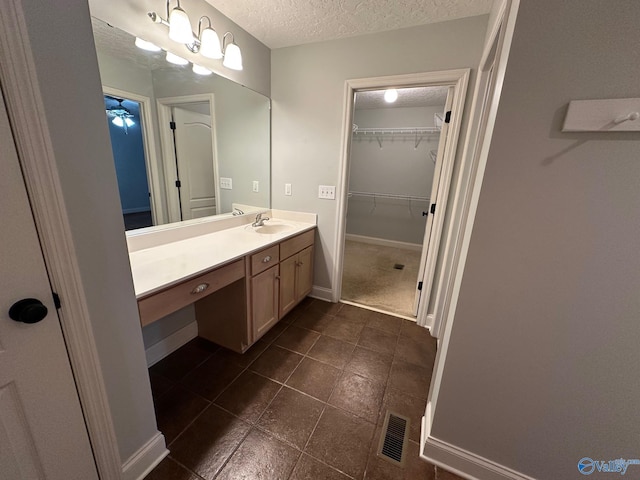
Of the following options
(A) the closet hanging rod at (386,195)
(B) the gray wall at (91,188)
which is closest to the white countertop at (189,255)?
(B) the gray wall at (91,188)

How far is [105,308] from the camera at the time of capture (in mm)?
860

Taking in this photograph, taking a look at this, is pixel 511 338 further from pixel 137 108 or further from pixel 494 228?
pixel 137 108

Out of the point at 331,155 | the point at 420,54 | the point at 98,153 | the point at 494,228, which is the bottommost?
the point at 494,228

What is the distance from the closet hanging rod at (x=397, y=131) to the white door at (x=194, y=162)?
299cm

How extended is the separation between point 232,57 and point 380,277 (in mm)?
2785

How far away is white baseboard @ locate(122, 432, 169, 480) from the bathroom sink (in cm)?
152

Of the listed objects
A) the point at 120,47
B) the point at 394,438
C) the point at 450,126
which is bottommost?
the point at 394,438

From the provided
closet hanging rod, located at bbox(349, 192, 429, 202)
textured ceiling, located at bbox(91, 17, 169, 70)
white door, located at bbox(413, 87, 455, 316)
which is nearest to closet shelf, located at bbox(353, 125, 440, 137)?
closet hanging rod, located at bbox(349, 192, 429, 202)

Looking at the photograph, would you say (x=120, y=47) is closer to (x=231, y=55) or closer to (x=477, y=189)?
(x=231, y=55)

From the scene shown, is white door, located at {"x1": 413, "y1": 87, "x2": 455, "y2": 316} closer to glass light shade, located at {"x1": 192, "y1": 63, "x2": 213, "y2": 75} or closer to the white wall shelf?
the white wall shelf

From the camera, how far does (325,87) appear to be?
2156mm

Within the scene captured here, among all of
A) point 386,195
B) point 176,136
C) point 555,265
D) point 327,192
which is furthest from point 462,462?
point 386,195

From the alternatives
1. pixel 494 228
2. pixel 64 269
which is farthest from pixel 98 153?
pixel 494 228

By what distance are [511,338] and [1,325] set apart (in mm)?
1612
